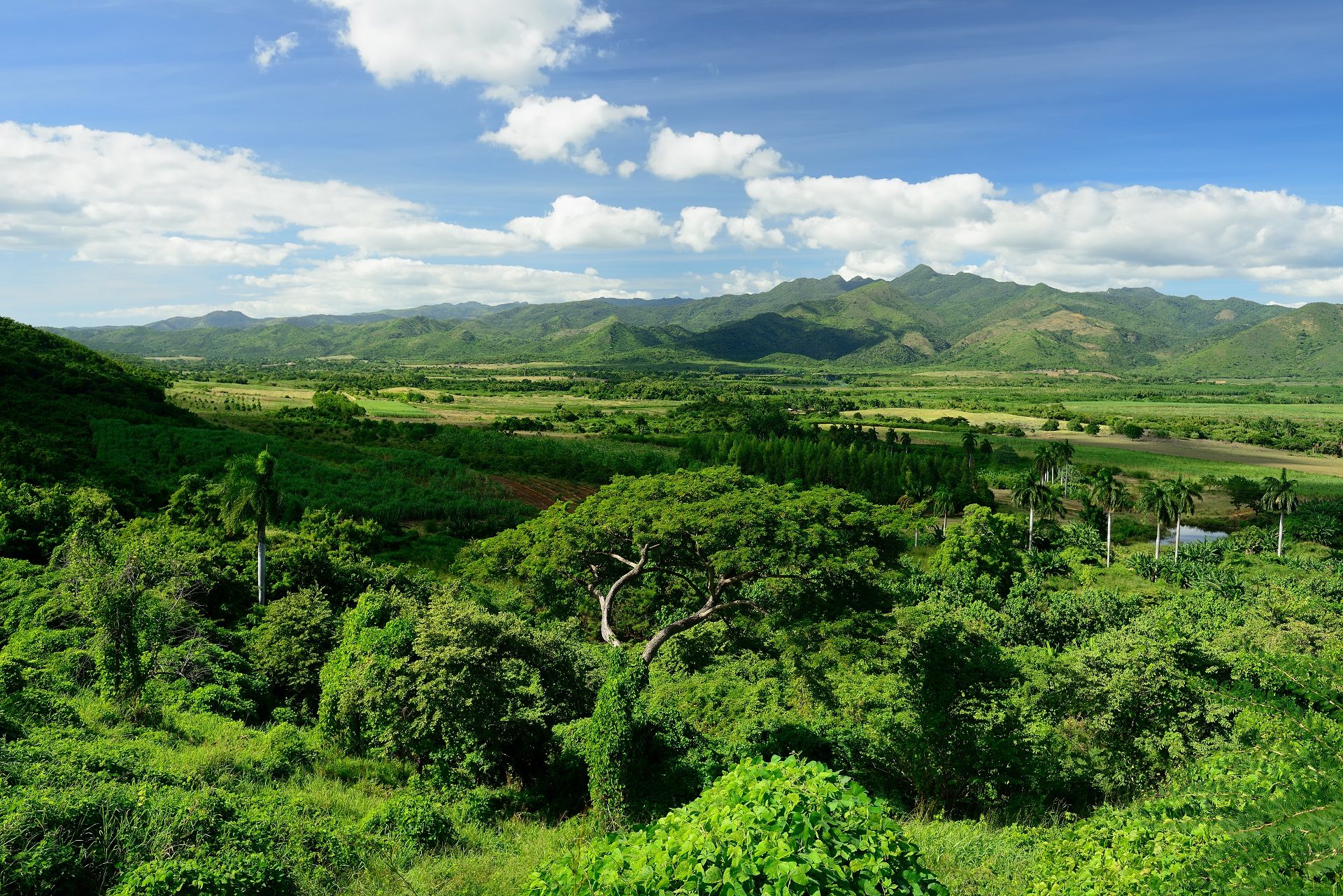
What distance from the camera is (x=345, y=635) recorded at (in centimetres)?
1844

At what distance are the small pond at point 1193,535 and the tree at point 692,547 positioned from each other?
5912 cm

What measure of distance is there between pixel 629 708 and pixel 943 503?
5428cm

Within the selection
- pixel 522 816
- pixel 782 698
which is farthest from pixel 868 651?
pixel 522 816

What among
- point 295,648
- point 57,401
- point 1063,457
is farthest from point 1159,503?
point 57,401

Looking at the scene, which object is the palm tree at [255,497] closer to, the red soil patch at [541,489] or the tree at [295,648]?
the tree at [295,648]

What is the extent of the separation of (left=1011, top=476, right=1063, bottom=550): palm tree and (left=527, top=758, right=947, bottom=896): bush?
53450 millimetres

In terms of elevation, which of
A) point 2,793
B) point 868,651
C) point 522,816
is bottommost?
point 522,816

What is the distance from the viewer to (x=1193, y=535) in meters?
68.2

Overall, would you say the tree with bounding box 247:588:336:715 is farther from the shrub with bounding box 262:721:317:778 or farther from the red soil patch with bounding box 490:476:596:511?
the red soil patch with bounding box 490:476:596:511

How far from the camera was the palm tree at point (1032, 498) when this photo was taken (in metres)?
53.1

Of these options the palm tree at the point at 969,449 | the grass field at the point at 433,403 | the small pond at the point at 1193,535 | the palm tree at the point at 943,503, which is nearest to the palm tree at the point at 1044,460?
the palm tree at the point at 943,503

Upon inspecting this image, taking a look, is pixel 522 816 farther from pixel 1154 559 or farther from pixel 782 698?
pixel 1154 559

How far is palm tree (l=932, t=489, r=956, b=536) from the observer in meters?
61.8

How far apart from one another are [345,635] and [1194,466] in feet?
355
